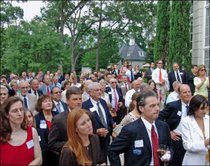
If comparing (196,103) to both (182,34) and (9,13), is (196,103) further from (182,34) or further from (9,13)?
(9,13)

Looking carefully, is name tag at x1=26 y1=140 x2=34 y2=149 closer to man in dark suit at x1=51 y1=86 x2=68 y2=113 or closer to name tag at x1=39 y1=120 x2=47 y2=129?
name tag at x1=39 y1=120 x2=47 y2=129

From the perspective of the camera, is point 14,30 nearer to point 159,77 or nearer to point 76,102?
point 159,77

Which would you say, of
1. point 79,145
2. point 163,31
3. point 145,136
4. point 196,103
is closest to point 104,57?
point 163,31

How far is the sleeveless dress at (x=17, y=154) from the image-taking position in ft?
12.3

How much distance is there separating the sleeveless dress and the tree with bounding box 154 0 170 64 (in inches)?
732

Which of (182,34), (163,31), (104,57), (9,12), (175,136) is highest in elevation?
(9,12)

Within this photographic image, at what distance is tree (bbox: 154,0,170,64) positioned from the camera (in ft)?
71.7

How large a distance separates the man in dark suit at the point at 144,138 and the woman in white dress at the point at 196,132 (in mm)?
259

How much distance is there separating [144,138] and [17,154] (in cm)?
138

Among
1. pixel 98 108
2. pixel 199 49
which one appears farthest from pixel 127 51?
pixel 98 108

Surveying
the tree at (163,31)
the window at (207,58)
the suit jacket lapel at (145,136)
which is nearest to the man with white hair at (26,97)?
the suit jacket lapel at (145,136)

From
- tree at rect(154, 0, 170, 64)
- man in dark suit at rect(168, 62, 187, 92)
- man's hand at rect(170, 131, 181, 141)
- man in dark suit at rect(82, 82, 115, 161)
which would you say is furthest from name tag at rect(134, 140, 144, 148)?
tree at rect(154, 0, 170, 64)

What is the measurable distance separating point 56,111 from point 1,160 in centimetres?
261

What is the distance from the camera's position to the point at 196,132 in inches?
166
